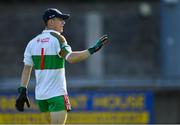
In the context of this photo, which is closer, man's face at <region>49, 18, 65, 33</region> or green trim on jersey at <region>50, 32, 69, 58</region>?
green trim on jersey at <region>50, 32, 69, 58</region>

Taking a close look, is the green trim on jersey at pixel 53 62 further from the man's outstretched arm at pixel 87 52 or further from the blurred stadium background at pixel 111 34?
the blurred stadium background at pixel 111 34

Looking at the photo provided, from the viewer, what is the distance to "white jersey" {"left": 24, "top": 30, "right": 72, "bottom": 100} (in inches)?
301

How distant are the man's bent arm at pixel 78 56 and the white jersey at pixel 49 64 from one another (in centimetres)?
17

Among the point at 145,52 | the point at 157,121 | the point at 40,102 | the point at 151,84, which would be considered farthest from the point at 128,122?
the point at 145,52

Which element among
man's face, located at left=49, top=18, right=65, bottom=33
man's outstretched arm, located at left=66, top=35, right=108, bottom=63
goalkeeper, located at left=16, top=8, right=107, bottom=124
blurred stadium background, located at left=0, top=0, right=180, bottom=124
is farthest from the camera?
blurred stadium background, located at left=0, top=0, right=180, bottom=124

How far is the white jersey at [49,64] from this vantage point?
764 centimetres

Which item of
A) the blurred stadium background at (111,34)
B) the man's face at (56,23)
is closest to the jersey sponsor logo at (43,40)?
the man's face at (56,23)

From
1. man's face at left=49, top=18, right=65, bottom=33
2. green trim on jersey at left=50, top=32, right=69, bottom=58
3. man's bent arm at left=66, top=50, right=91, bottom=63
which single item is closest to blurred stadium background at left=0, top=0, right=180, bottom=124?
man's face at left=49, top=18, right=65, bottom=33

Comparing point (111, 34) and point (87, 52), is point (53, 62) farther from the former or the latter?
point (111, 34)

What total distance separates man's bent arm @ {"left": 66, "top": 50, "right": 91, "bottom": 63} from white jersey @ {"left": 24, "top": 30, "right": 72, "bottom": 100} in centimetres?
17

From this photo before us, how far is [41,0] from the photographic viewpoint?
77.3 feet

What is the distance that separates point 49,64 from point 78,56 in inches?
16.1

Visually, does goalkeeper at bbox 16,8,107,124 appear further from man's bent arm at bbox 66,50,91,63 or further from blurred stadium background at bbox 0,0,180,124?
blurred stadium background at bbox 0,0,180,124

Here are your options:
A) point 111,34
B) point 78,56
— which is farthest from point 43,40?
point 111,34
